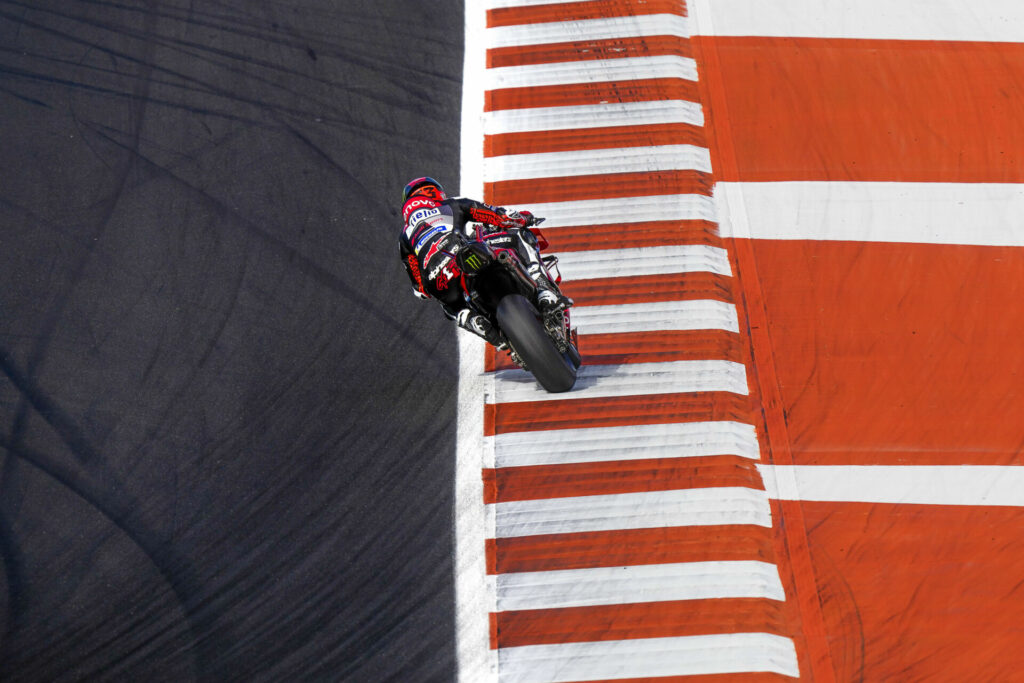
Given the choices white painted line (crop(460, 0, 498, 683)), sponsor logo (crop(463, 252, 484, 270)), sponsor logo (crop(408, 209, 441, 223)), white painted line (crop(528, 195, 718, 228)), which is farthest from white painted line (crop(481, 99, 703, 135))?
sponsor logo (crop(463, 252, 484, 270))

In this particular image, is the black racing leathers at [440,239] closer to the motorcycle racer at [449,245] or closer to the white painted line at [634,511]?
the motorcycle racer at [449,245]

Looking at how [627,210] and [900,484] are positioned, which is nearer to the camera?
[900,484]

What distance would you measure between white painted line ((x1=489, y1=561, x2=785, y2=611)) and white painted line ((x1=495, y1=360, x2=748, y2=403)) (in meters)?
1.87

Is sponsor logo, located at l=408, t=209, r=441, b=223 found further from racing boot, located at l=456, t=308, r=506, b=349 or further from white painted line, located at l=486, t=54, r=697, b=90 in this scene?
white painted line, located at l=486, t=54, r=697, b=90

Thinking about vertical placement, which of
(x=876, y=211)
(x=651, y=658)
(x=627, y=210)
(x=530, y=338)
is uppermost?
(x=627, y=210)

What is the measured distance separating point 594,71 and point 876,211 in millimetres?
4095

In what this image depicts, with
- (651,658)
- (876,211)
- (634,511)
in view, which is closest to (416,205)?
(634,511)

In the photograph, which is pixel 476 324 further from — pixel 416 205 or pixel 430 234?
pixel 416 205

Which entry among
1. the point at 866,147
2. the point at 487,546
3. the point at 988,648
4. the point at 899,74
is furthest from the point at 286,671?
the point at 899,74

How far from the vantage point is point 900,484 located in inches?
315

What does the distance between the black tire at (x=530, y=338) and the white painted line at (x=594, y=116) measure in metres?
4.14

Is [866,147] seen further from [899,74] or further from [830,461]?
[830,461]

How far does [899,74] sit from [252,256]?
858 centimetres

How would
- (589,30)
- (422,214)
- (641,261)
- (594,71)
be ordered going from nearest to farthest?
(422,214) < (641,261) < (594,71) < (589,30)
